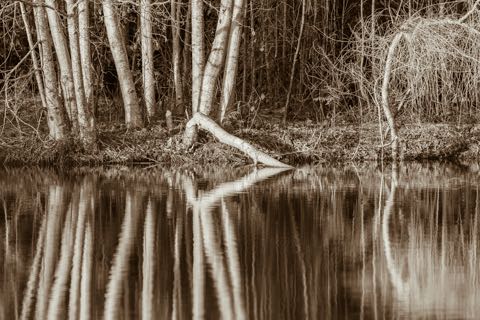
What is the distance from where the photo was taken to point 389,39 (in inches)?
904

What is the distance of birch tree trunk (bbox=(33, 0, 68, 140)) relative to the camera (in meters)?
23.0

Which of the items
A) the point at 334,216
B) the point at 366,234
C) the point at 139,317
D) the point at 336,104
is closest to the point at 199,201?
the point at 334,216

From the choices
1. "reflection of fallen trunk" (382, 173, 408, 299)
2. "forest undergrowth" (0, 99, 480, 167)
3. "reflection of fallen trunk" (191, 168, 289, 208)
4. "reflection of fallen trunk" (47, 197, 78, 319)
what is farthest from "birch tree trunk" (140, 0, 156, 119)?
"reflection of fallen trunk" (47, 197, 78, 319)

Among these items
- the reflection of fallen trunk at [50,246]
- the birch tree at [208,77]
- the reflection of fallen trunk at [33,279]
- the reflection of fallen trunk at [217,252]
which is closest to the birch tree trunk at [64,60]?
the birch tree at [208,77]

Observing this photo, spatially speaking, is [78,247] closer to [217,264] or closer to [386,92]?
[217,264]

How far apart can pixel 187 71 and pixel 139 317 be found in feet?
69.8

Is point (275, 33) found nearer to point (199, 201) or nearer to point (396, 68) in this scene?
point (396, 68)

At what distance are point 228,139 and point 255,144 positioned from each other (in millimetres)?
1034

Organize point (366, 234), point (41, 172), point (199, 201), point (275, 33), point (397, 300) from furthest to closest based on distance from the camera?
point (275, 33) < point (41, 172) < point (199, 201) < point (366, 234) < point (397, 300)

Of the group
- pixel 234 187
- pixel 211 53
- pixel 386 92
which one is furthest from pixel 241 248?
pixel 211 53

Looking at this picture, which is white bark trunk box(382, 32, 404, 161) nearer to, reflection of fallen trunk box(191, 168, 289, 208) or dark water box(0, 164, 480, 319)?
reflection of fallen trunk box(191, 168, 289, 208)

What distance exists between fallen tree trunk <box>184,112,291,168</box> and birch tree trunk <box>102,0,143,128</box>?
7.05 ft

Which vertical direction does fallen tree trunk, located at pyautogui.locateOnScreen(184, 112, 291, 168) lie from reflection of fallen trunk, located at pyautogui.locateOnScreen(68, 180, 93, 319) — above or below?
above

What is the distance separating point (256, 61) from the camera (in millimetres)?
31719
